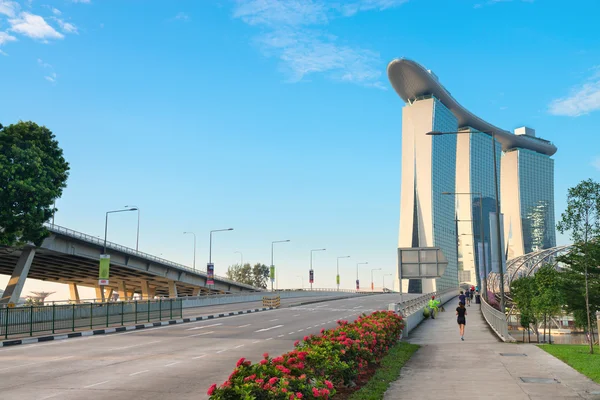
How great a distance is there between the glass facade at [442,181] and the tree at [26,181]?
14528 centimetres

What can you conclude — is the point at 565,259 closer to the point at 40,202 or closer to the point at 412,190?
the point at 40,202

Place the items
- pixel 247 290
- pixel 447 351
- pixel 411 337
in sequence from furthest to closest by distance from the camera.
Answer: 1. pixel 247 290
2. pixel 411 337
3. pixel 447 351

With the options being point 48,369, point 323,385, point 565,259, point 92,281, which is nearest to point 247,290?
point 92,281

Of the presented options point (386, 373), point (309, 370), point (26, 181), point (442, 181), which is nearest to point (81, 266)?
point (26, 181)

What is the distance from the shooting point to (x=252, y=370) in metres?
8.57

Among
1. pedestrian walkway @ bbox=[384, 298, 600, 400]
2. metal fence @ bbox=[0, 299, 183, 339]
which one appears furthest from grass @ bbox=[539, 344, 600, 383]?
metal fence @ bbox=[0, 299, 183, 339]

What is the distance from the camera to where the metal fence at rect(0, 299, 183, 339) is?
28.1 meters

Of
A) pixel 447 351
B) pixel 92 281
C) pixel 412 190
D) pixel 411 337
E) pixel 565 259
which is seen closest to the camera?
pixel 447 351

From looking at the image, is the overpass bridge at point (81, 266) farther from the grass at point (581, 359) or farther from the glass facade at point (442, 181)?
the glass facade at point (442, 181)

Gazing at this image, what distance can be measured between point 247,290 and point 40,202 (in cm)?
8265

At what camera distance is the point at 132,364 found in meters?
17.3

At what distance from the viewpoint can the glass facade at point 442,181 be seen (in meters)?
184

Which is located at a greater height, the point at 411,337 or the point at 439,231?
the point at 439,231

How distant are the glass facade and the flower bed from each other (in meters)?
170
